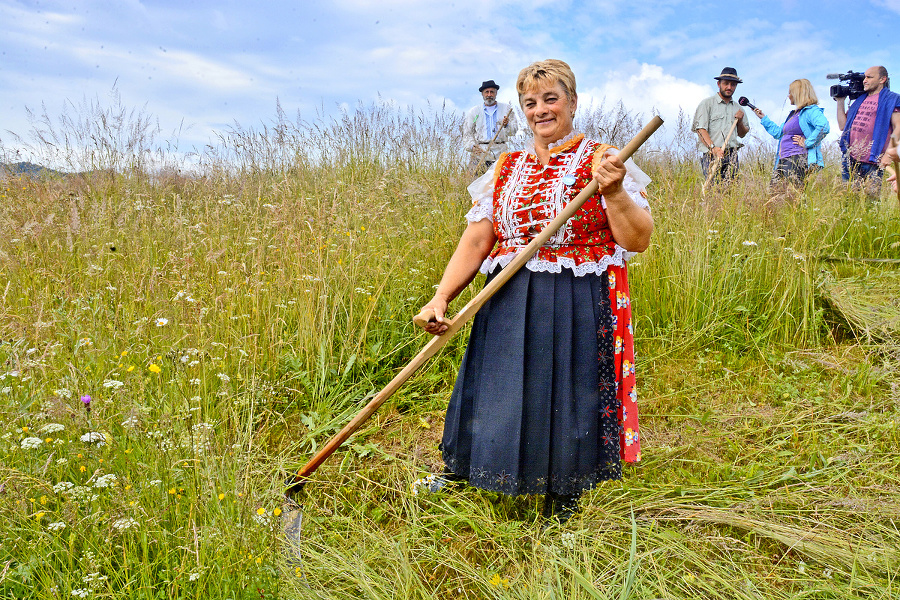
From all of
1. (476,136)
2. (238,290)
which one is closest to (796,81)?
(476,136)

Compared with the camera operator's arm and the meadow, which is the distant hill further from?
the camera operator's arm

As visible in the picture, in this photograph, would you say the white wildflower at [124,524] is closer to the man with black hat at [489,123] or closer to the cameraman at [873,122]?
the man with black hat at [489,123]

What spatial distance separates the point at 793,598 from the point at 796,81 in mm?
5809

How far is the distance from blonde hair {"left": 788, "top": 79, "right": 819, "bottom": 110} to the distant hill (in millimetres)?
7046

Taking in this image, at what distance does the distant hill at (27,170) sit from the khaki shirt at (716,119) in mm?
6306

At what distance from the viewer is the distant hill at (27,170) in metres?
4.85

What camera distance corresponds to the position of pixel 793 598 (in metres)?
1.70

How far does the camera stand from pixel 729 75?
6055 millimetres

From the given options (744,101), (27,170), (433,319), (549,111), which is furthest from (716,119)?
(27,170)

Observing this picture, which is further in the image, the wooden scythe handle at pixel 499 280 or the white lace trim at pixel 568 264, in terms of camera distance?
the white lace trim at pixel 568 264

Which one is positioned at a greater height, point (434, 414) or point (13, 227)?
point (13, 227)

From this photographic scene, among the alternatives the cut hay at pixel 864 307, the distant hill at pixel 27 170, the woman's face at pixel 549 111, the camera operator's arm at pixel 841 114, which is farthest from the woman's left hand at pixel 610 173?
the camera operator's arm at pixel 841 114

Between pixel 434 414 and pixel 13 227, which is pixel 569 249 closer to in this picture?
pixel 434 414

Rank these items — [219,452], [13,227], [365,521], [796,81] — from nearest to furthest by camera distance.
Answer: [219,452], [365,521], [13,227], [796,81]
